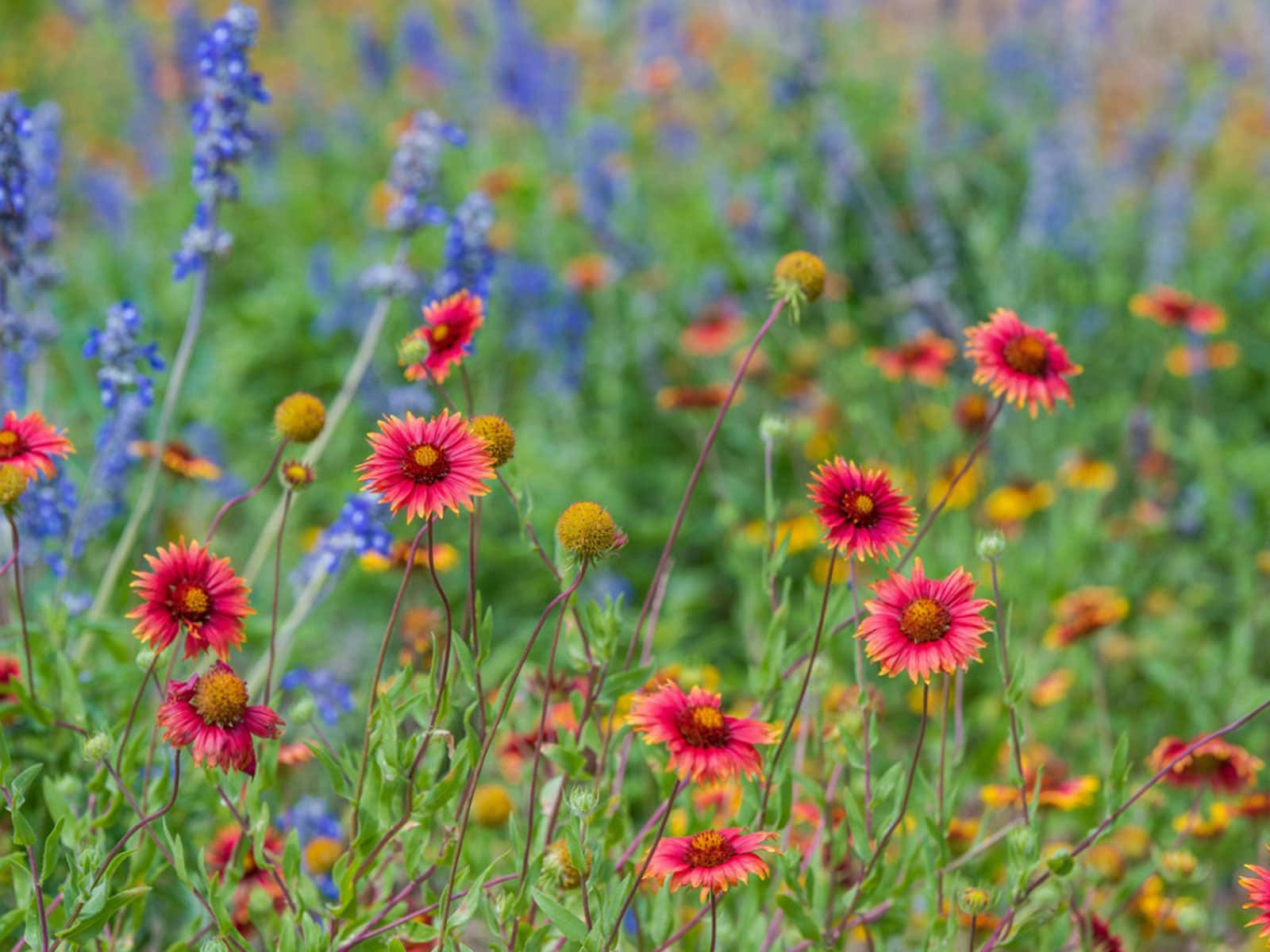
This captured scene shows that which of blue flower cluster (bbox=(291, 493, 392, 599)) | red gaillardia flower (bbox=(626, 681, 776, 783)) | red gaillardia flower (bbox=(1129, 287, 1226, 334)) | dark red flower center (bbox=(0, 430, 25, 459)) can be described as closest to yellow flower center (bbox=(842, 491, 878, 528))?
red gaillardia flower (bbox=(626, 681, 776, 783))

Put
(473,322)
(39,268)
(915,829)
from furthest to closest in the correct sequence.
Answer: (39,268) → (915,829) → (473,322)

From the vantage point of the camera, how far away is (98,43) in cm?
934

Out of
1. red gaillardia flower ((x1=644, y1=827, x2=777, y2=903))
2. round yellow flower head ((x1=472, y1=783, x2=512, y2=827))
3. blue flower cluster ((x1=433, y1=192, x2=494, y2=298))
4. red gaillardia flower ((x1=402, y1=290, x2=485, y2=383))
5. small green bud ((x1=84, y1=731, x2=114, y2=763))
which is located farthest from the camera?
blue flower cluster ((x1=433, y1=192, x2=494, y2=298))

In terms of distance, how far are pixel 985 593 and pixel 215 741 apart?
8.66ft

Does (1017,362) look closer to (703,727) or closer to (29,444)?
(703,727)

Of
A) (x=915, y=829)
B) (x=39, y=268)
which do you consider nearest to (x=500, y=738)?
(x=915, y=829)

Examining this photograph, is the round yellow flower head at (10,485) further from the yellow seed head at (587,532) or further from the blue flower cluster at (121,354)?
the blue flower cluster at (121,354)

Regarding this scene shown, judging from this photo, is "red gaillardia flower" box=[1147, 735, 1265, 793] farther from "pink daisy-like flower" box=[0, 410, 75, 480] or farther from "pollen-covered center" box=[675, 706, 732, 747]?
"pink daisy-like flower" box=[0, 410, 75, 480]

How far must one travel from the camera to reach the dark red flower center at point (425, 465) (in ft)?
4.86

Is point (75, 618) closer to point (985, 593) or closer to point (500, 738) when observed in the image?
point (500, 738)

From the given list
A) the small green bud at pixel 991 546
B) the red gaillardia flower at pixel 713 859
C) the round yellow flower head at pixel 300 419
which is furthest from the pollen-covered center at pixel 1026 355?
the round yellow flower head at pixel 300 419

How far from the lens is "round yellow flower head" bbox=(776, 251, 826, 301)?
184 cm

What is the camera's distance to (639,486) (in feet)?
15.1

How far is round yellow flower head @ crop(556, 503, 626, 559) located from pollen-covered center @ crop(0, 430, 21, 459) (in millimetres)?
773
